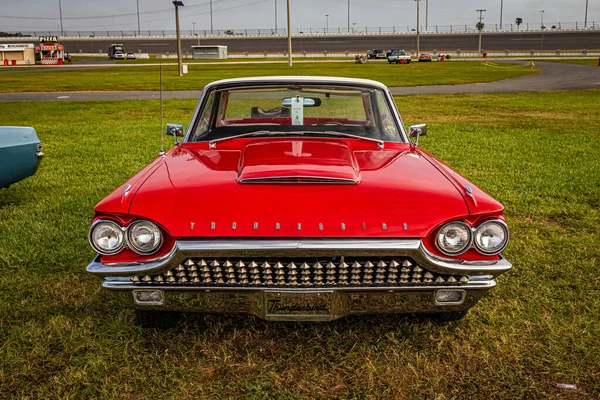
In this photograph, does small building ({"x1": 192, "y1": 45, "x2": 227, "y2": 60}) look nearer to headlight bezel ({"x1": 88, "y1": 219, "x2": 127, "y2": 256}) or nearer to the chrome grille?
headlight bezel ({"x1": 88, "y1": 219, "x2": 127, "y2": 256})

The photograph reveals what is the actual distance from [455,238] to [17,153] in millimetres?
3835

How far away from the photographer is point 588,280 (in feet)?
12.3

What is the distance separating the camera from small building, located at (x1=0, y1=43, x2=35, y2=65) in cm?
5694

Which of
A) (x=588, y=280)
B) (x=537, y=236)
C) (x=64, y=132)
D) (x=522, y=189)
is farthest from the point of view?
(x=64, y=132)

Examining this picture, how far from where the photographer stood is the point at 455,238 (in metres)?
2.54

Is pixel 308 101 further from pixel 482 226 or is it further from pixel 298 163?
pixel 482 226

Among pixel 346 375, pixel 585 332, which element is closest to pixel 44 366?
pixel 346 375

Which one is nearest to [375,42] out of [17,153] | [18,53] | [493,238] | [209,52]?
[209,52]

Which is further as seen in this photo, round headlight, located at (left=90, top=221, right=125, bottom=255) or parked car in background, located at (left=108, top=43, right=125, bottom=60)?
parked car in background, located at (left=108, top=43, right=125, bottom=60)

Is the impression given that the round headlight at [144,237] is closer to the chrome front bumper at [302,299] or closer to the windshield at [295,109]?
the chrome front bumper at [302,299]

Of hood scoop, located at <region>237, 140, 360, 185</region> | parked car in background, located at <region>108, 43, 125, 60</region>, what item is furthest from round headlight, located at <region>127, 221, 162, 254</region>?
parked car in background, located at <region>108, 43, 125, 60</region>

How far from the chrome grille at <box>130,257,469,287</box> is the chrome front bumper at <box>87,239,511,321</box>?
15mm

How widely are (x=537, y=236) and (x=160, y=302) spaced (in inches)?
129

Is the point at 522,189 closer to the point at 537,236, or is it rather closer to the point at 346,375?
the point at 537,236
